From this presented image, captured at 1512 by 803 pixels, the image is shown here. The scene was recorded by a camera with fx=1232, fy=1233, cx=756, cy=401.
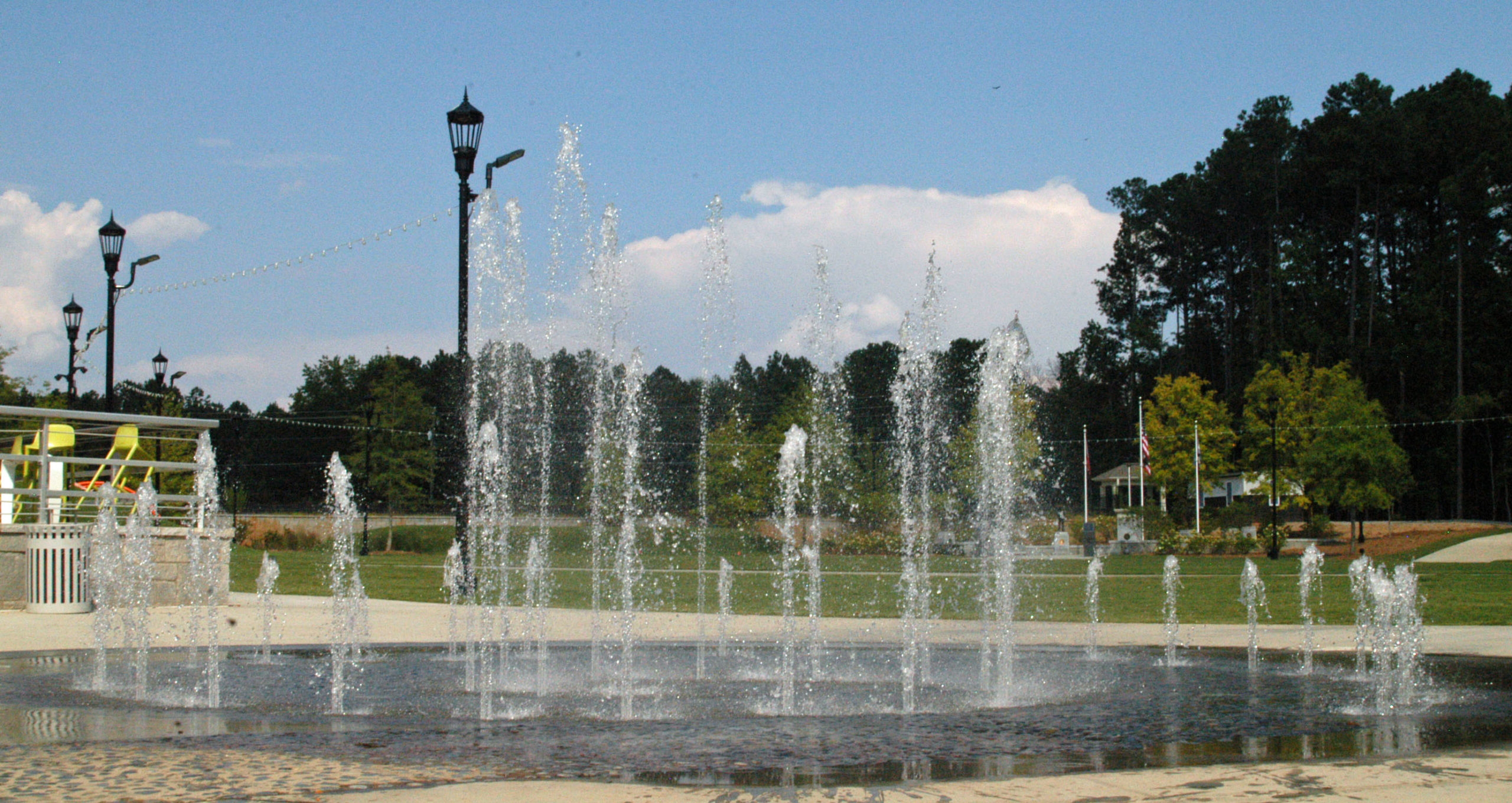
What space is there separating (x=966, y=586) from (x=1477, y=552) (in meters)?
22.9

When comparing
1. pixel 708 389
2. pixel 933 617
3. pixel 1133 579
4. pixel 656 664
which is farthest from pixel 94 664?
pixel 708 389

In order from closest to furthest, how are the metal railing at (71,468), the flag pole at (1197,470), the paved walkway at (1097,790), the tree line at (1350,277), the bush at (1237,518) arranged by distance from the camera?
the paved walkway at (1097,790) → the metal railing at (71,468) → the flag pole at (1197,470) → the bush at (1237,518) → the tree line at (1350,277)

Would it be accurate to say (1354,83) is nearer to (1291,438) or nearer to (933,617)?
(1291,438)

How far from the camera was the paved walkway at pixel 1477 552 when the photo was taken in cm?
3969

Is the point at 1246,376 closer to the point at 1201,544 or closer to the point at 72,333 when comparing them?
the point at 1201,544

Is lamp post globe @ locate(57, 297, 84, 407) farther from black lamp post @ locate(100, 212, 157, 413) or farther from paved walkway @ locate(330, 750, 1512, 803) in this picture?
paved walkway @ locate(330, 750, 1512, 803)

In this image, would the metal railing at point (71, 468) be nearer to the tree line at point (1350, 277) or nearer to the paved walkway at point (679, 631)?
the paved walkway at point (679, 631)

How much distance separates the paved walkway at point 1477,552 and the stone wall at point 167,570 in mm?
36365

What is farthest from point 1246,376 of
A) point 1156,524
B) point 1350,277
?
point 1156,524

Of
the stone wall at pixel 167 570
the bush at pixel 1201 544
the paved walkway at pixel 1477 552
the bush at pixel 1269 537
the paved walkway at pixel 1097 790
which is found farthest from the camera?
the bush at pixel 1201 544

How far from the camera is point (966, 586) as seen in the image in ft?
92.2

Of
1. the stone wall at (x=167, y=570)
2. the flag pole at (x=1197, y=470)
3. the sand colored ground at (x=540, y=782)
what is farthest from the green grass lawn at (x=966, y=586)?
the sand colored ground at (x=540, y=782)

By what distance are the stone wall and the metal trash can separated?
13.4 inches

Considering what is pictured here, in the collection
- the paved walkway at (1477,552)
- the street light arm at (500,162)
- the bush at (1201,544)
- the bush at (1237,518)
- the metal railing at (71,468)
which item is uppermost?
the street light arm at (500,162)
